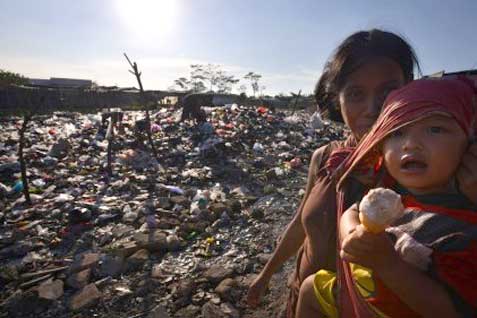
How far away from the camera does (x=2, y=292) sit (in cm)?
302

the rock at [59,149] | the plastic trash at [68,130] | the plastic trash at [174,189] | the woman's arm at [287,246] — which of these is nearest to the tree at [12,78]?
the plastic trash at [68,130]

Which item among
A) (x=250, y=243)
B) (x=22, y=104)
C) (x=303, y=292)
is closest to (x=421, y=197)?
(x=303, y=292)

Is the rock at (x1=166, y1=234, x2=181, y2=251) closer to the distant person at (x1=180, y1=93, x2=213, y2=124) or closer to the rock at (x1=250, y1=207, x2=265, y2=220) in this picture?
the rock at (x1=250, y1=207, x2=265, y2=220)

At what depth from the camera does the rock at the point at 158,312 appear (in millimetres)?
A: 2584

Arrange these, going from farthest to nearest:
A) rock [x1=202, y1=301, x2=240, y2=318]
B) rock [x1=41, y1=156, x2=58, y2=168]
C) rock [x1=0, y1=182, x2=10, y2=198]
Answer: rock [x1=41, y1=156, x2=58, y2=168], rock [x1=0, y1=182, x2=10, y2=198], rock [x1=202, y1=301, x2=240, y2=318]

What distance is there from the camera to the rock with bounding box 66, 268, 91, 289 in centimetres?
302

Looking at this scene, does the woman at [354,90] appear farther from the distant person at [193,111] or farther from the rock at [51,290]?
the distant person at [193,111]

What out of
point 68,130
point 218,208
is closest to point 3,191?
point 218,208

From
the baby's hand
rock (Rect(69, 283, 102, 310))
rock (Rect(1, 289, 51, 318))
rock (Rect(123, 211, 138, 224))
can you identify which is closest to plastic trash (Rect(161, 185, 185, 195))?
rock (Rect(123, 211, 138, 224))

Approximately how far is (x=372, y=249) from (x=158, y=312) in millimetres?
2311

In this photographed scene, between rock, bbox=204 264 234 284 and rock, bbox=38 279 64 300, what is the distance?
4.08ft

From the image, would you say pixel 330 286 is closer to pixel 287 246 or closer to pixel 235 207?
pixel 287 246

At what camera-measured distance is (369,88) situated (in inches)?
47.4

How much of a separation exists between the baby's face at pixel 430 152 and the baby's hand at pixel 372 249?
22 centimetres
